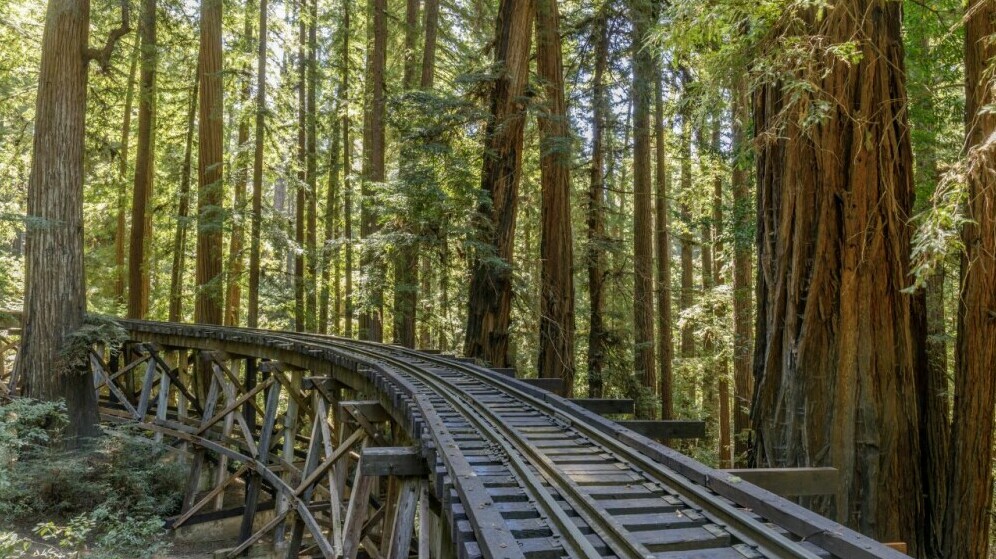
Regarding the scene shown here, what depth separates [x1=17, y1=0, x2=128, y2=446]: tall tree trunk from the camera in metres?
9.71

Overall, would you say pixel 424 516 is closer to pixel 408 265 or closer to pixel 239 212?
pixel 408 265

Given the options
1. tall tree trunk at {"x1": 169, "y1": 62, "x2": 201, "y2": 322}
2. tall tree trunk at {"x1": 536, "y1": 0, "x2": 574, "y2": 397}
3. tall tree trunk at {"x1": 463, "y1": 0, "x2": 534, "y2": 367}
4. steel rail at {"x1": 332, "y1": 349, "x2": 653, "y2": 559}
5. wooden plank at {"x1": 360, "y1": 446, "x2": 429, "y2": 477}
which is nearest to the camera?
steel rail at {"x1": 332, "y1": 349, "x2": 653, "y2": 559}

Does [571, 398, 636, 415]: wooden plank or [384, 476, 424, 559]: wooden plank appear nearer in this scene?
[384, 476, 424, 559]: wooden plank

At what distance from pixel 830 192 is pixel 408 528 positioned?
4.37 meters

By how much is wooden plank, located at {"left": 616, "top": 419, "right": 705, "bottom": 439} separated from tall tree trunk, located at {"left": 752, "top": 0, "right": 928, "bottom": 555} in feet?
2.53

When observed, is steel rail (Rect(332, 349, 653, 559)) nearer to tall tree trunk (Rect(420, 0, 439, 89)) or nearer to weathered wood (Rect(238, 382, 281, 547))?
weathered wood (Rect(238, 382, 281, 547))

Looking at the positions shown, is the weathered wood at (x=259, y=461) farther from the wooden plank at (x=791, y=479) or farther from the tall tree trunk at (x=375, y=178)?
the wooden plank at (x=791, y=479)

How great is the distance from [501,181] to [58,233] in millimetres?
7330

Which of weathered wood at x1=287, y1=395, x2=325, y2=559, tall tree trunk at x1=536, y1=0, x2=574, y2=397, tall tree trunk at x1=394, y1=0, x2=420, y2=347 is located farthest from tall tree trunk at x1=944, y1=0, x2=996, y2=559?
tall tree trunk at x1=394, y1=0, x2=420, y2=347

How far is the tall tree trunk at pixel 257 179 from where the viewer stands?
15305 mm

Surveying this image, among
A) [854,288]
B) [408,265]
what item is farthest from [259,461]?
[854,288]

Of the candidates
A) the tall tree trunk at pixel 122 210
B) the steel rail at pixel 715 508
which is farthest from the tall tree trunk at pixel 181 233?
Answer: the steel rail at pixel 715 508

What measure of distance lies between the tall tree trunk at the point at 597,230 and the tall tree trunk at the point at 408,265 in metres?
3.81

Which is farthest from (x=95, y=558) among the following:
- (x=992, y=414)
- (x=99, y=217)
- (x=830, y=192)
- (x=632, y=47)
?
(x=99, y=217)
